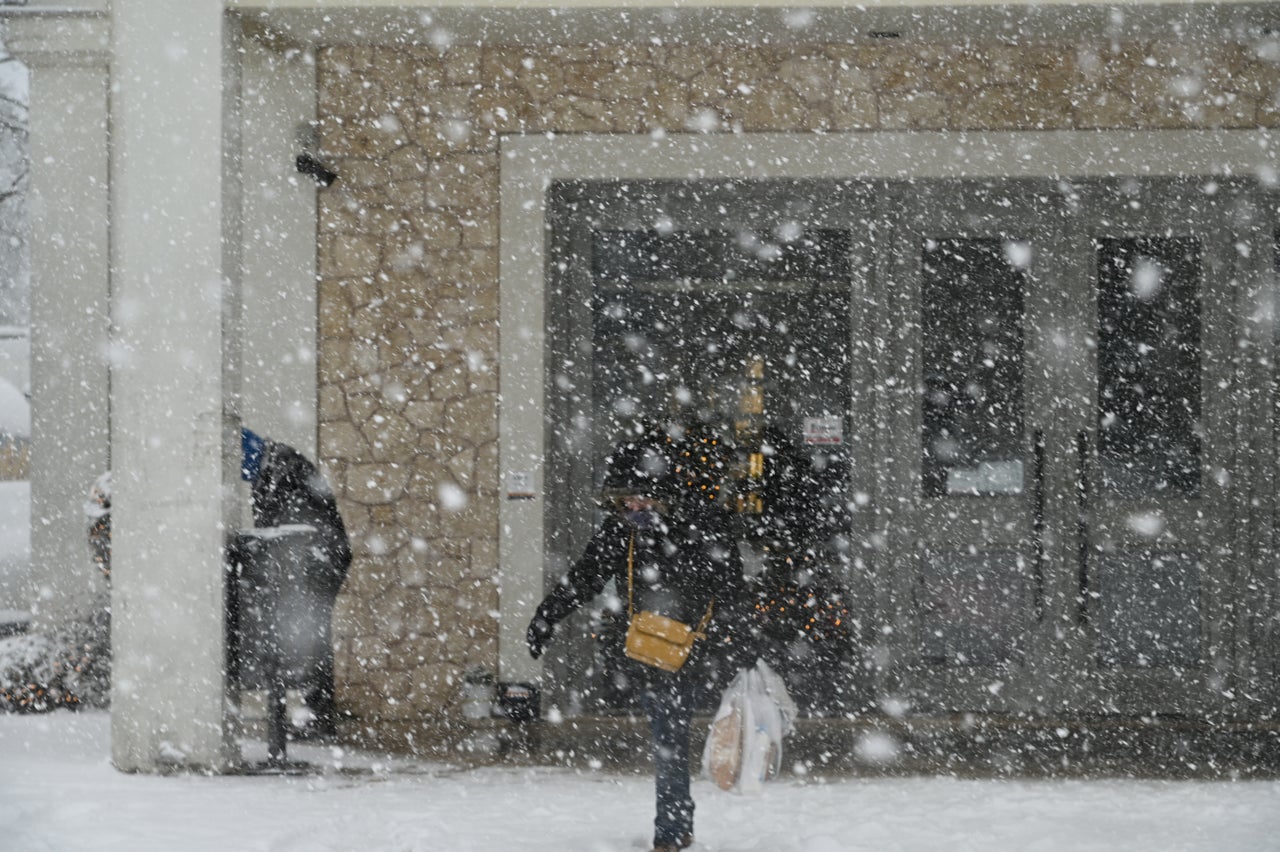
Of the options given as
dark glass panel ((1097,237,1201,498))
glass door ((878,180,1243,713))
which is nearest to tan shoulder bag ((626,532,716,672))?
glass door ((878,180,1243,713))

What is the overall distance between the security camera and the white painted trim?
3.12 ft

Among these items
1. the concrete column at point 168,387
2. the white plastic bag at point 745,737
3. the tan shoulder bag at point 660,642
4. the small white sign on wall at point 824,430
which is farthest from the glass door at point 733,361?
the tan shoulder bag at point 660,642

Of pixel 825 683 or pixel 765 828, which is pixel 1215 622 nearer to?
pixel 825 683

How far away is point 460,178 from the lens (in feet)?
26.9

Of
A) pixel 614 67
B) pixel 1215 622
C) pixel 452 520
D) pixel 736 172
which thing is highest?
pixel 614 67

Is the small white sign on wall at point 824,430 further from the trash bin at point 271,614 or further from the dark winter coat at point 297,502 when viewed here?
the trash bin at point 271,614

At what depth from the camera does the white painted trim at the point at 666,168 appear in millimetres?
8016

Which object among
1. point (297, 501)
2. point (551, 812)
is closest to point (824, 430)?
point (297, 501)

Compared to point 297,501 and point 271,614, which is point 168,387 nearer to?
point 297,501

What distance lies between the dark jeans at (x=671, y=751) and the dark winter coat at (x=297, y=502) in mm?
2373

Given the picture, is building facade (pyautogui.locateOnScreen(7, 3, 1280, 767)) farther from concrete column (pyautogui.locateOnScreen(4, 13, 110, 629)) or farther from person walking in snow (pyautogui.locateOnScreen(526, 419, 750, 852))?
person walking in snow (pyautogui.locateOnScreen(526, 419, 750, 852))

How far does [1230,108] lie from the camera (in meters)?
8.08

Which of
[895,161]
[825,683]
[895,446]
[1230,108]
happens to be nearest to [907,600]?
[895,446]

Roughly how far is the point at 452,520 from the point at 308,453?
878mm
